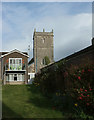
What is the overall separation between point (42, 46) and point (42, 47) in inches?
12.5

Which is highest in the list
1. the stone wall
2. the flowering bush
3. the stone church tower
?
the stone church tower

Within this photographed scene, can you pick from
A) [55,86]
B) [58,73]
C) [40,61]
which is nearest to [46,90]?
[55,86]

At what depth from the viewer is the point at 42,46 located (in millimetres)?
46656

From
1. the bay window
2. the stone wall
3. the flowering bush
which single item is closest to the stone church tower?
the bay window

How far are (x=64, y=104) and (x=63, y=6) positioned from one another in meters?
5.62

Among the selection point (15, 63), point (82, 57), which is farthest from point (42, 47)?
point (82, 57)

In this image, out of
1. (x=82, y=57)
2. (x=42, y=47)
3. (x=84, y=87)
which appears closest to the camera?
(x=84, y=87)

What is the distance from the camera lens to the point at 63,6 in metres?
8.97

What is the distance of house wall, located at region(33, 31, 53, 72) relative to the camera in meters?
46.0

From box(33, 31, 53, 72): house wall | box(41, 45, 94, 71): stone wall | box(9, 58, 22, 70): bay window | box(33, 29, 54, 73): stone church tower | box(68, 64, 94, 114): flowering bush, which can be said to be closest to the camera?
box(68, 64, 94, 114): flowering bush

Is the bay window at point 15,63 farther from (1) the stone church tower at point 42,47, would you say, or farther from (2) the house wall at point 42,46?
(2) the house wall at point 42,46

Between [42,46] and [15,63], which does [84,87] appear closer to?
[15,63]

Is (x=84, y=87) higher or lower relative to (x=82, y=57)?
lower

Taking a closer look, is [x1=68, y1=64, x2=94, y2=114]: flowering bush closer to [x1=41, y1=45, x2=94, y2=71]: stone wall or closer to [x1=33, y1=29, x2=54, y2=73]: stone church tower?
[x1=41, y1=45, x2=94, y2=71]: stone wall
